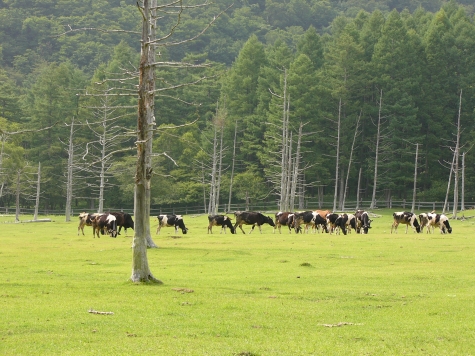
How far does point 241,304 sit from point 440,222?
28180 mm

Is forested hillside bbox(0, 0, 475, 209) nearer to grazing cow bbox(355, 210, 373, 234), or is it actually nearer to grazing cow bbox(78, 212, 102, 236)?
grazing cow bbox(355, 210, 373, 234)

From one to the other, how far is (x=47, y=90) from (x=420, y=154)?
43.2 meters

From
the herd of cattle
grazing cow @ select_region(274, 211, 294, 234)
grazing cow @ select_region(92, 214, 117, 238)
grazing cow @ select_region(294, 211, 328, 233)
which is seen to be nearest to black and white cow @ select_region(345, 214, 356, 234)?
the herd of cattle

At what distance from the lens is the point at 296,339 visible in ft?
36.9

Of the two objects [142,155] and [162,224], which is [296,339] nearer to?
[142,155]

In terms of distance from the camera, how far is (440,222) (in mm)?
40156

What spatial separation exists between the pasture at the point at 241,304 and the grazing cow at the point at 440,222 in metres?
14.6

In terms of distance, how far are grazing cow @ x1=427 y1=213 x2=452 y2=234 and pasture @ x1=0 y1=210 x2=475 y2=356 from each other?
14622mm

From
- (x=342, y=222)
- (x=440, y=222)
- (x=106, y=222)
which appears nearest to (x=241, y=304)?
(x=106, y=222)

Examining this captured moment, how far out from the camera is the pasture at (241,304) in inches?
427

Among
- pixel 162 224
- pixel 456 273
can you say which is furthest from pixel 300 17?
pixel 456 273

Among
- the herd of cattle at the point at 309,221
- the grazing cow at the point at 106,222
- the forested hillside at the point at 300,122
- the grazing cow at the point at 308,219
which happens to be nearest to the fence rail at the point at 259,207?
the forested hillside at the point at 300,122

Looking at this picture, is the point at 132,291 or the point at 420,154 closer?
the point at 132,291

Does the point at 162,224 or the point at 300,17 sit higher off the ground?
the point at 300,17
